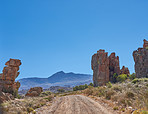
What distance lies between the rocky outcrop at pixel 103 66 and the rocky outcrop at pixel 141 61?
39.3ft

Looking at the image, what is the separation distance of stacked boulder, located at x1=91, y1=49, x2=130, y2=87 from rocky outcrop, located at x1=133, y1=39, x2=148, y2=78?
1195cm

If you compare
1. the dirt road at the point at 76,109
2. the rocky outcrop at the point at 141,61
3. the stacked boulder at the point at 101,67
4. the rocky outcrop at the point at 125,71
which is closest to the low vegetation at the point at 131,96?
the dirt road at the point at 76,109

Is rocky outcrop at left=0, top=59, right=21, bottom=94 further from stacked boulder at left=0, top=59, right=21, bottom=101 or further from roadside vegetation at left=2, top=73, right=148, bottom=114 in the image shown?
roadside vegetation at left=2, top=73, right=148, bottom=114

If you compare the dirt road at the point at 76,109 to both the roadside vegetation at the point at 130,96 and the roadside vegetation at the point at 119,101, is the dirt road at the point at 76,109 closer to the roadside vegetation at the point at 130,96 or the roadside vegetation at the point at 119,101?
the roadside vegetation at the point at 119,101

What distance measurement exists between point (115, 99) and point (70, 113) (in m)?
6.17

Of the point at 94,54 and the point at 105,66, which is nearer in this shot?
the point at 105,66

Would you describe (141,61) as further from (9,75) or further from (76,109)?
(76,109)

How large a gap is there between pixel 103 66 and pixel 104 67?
2.07 ft

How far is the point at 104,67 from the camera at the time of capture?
60812mm

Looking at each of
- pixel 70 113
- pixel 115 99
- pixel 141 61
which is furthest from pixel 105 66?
pixel 70 113

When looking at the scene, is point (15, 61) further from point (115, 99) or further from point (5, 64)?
point (115, 99)

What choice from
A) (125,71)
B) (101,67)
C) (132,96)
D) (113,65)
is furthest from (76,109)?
(125,71)

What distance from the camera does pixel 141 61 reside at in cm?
5178

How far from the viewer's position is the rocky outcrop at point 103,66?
59.7 meters
